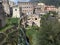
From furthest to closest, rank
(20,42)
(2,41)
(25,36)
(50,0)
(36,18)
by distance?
(50,0), (36,18), (25,36), (20,42), (2,41)

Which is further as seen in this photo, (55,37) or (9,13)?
(9,13)

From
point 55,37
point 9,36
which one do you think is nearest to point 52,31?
point 55,37

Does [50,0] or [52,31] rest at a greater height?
[52,31]

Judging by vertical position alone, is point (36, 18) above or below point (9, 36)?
below

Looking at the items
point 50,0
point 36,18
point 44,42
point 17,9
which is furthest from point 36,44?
point 50,0

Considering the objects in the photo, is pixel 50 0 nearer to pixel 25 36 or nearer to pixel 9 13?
pixel 9 13

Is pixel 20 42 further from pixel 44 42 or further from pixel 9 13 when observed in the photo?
pixel 9 13

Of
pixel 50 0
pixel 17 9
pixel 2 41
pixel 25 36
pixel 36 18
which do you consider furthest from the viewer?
pixel 50 0

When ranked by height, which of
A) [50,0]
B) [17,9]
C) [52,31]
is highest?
[52,31]

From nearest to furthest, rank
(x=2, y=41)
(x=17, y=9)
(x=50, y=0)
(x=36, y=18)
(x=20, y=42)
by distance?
(x=2, y=41), (x=20, y=42), (x=36, y=18), (x=17, y=9), (x=50, y=0)
